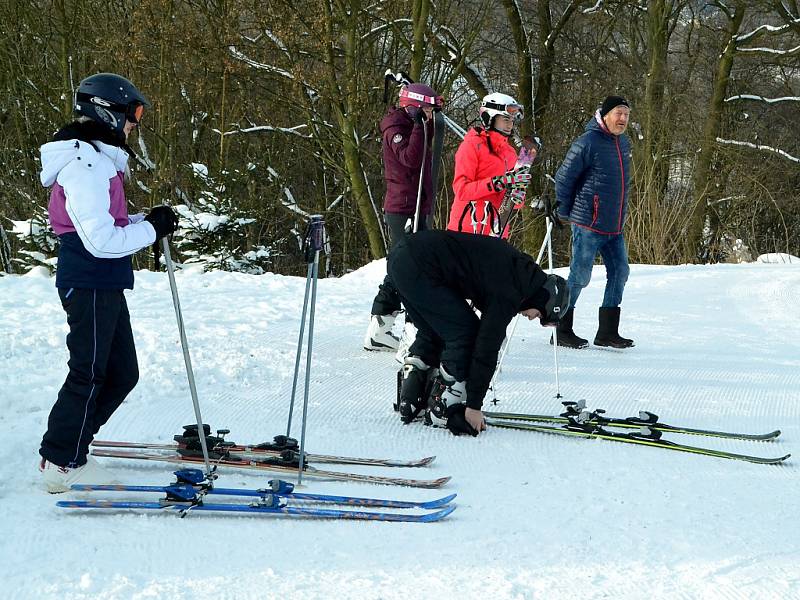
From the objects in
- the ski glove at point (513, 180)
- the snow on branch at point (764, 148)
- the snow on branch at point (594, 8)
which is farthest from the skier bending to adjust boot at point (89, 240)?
the snow on branch at point (764, 148)

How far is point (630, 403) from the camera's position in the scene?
16.8 ft

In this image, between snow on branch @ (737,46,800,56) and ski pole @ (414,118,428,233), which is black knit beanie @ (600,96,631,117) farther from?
snow on branch @ (737,46,800,56)

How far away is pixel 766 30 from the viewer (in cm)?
1736

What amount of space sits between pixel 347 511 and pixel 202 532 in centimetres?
53

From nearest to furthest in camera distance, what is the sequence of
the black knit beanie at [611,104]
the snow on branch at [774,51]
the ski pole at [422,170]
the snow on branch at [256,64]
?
1. the ski pole at [422,170]
2. the black knit beanie at [611,104]
3. the snow on branch at [256,64]
4. the snow on branch at [774,51]

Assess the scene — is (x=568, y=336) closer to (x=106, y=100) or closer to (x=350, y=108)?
(x=106, y=100)

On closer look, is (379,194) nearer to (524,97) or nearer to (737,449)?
(524,97)

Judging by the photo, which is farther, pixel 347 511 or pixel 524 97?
pixel 524 97

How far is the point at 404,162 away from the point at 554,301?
1908mm

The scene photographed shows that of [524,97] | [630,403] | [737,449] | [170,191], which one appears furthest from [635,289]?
[170,191]

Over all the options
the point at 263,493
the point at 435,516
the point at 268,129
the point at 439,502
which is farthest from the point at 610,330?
the point at 268,129

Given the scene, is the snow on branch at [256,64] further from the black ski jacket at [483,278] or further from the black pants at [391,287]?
the black ski jacket at [483,278]

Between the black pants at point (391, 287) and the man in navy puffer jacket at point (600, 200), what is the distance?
1.23m

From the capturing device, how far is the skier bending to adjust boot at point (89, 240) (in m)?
3.18
